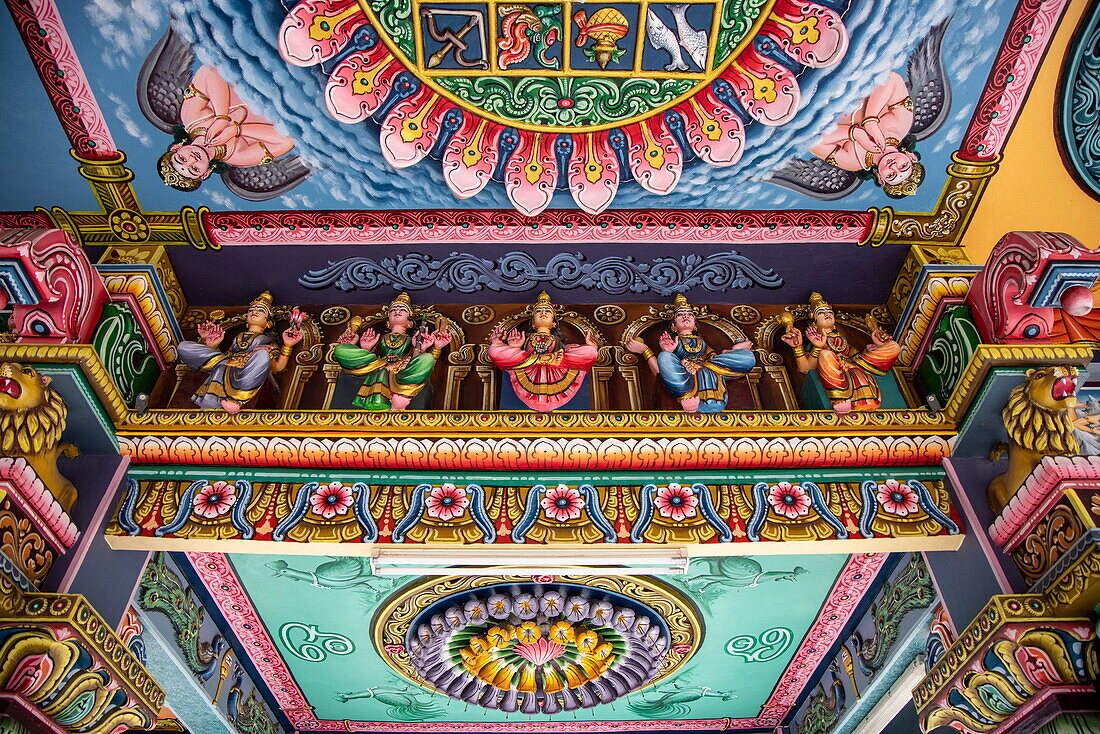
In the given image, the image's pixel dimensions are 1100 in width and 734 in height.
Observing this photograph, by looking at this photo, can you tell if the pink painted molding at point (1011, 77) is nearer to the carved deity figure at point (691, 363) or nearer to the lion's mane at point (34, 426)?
the carved deity figure at point (691, 363)

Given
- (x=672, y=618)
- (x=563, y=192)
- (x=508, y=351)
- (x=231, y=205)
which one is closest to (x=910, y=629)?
(x=672, y=618)

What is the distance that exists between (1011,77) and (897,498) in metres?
2.08

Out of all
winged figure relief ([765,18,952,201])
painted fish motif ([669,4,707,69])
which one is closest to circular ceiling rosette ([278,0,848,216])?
painted fish motif ([669,4,707,69])

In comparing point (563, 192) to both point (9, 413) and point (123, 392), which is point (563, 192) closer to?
point (123, 392)

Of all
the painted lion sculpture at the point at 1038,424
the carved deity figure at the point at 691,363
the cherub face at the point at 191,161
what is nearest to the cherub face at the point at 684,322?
the carved deity figure at the point at 691,363

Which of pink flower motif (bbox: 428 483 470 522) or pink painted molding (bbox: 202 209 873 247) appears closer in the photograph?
pink flower motif (bbox: 428 483 470 522)

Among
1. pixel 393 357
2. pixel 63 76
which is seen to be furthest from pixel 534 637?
pixel 63 76

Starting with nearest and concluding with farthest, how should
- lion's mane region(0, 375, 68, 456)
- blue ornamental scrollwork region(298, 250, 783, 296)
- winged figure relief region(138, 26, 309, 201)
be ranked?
lion's mane region(0, 375, 68, 456) → winged figure relief region(138, 26, 309, 201) → blue ornamental scrollwork region(298, 250, 783, 296)

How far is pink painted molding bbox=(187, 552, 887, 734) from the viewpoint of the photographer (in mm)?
4652

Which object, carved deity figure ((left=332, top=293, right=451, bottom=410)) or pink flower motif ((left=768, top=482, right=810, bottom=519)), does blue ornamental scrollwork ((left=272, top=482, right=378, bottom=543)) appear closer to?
carved deity figure ((left=332, top=293, right=451, bottom=410))

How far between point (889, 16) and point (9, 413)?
4104 millimetres

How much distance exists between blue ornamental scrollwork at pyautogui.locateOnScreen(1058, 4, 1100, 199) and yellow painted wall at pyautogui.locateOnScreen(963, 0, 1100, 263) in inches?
1.6

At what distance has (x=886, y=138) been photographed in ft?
A: 14.0

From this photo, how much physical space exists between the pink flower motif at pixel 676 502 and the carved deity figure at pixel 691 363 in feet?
1.36
